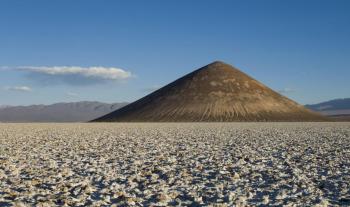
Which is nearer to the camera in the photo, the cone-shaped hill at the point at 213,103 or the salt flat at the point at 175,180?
the salt flat at the point at 175,180

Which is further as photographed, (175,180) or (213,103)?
(213,103)

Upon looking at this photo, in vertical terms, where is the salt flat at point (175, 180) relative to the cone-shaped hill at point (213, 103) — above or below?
below

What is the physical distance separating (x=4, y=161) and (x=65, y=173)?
15.0 feet

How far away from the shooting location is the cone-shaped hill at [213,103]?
128875mm

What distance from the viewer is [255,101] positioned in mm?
142375

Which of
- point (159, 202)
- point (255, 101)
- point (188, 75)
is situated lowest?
point (159, 202)

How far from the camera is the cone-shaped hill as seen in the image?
423 feet

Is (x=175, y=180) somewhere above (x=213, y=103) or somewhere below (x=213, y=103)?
below

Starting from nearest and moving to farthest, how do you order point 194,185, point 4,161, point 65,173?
1. point 194,185
2. point 65,173
3. point 4,161

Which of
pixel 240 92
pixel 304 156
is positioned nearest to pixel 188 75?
pixel 240 92

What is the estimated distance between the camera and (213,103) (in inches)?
5413

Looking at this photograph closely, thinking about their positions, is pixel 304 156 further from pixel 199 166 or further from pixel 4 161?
pixel 4 161

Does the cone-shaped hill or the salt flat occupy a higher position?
the cone-shaped hill

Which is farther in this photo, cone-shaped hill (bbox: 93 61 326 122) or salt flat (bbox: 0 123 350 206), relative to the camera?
cone-shaped hill (bbox: 93 61 326 122)
